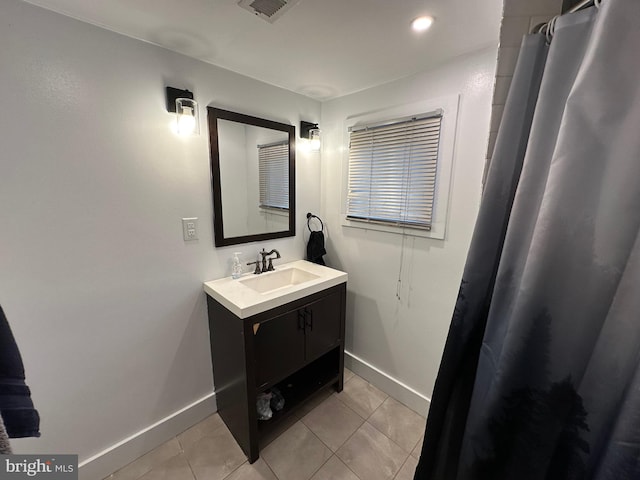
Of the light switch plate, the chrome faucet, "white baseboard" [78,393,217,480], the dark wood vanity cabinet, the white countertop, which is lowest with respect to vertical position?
"white baseboard" [78,393,217,480]

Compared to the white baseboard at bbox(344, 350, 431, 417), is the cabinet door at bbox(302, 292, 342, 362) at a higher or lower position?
higher

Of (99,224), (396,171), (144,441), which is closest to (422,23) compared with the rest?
(396,171)

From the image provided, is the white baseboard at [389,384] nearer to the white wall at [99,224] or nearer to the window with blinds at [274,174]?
the white wall at [99,224]

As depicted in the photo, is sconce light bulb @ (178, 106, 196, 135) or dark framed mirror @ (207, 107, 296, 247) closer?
sconce light bulb @ (178, 106, 196, 135)

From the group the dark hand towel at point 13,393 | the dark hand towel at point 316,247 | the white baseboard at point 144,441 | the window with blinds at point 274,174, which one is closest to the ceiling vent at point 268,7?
the window with blinds at point 274,174

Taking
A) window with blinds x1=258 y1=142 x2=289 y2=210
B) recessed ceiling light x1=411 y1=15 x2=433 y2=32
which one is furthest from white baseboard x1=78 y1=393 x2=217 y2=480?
recessed ceiling light x1=411 y1=15 x2=433 y2=32

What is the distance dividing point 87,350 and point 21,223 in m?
0.65

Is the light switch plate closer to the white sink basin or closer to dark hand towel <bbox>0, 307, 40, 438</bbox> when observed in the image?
the white sink basin

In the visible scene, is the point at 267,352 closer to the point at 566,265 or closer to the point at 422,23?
the point at 566,265

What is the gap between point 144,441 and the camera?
58.7 inches

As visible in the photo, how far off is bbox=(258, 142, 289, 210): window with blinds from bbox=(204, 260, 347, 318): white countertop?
1.76 feet

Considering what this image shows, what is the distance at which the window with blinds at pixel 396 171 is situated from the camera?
5.18ft

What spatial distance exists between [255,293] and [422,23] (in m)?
1.53

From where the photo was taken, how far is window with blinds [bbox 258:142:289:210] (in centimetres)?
183
